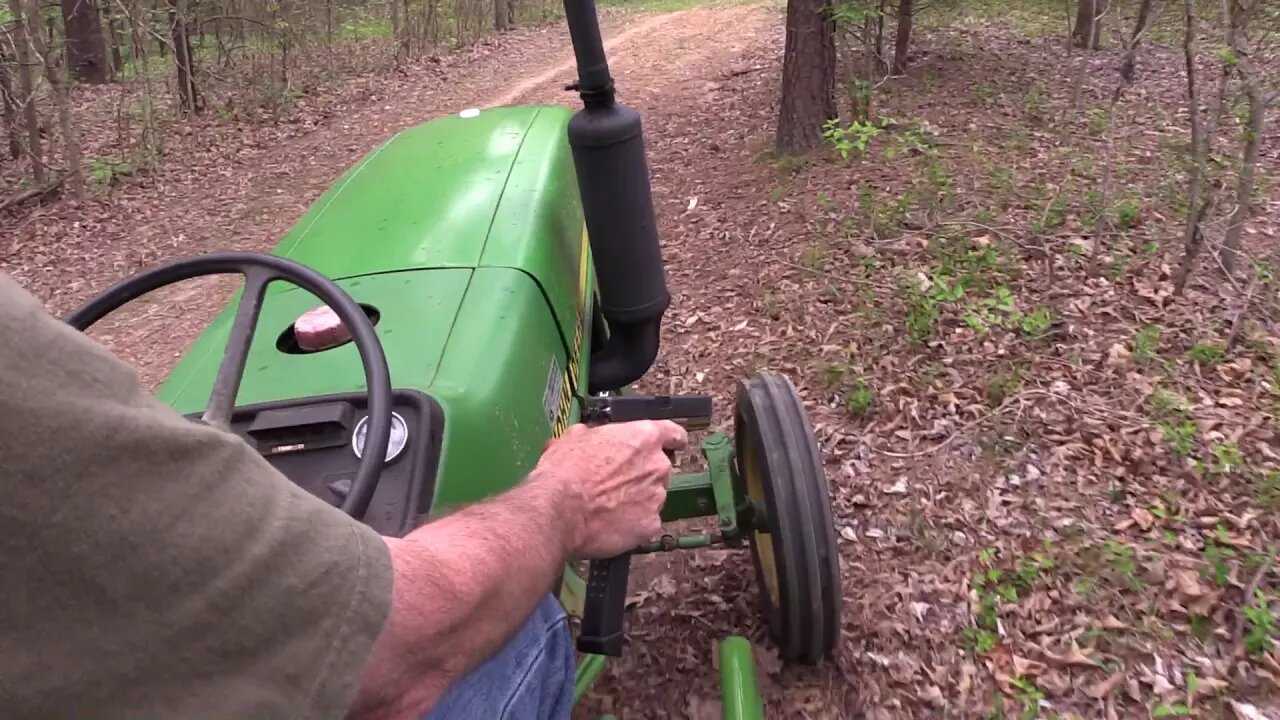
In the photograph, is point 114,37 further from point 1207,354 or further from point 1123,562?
point 1123,562

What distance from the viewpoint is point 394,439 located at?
1.76 meters

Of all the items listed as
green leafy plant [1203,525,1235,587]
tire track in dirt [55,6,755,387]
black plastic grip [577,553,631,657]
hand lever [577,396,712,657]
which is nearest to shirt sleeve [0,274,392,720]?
hand lever [577,396,712,657]

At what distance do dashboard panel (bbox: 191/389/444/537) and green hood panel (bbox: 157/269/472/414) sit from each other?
0.11 m

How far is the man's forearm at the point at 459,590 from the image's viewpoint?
114 cm

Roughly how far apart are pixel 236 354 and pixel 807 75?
5357 millimetres

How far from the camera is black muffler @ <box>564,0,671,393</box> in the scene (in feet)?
7.72

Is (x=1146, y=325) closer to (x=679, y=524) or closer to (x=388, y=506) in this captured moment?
(x=679, y=524)

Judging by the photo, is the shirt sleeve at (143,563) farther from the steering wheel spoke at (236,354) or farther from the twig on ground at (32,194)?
the twig on ground at (32,194)

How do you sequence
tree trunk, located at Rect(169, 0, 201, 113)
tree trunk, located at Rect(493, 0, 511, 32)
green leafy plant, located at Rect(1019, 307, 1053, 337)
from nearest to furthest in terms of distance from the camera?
green leafy plant, located at Rect(1019, 307, 1053, 337) < tree trunk, located at Rect(169, 0, 201, 113) < tree trunk, located at Rect(493, 0, 511, 32)

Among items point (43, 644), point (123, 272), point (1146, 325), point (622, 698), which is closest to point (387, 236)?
point (622, 698)

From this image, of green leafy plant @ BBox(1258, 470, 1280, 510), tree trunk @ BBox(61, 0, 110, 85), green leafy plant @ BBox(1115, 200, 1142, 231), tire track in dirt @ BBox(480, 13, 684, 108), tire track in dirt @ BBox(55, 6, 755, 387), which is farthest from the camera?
tree trunk @ BBox(61, 0, 110, 85)

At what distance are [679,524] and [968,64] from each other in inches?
251

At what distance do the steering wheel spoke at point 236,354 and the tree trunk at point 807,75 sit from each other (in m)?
5.15

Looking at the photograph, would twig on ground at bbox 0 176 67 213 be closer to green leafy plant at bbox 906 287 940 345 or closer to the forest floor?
the forest floor
